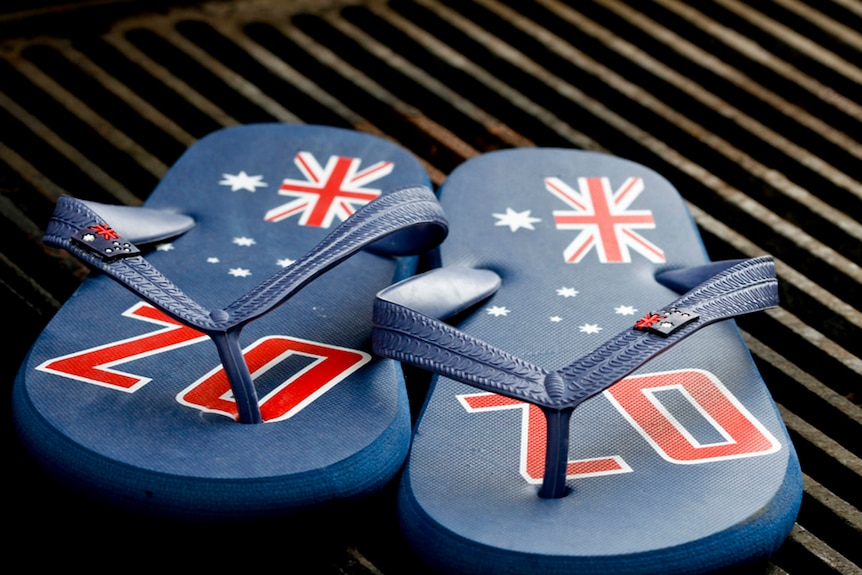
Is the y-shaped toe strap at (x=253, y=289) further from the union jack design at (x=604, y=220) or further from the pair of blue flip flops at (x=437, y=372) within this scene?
the union jack design at (x=604, y=220)

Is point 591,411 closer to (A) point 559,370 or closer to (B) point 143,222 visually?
(A) point 559,370

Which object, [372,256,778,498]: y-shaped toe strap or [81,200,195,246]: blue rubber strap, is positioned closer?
[372,256,778,498]: y-shaped toe strap

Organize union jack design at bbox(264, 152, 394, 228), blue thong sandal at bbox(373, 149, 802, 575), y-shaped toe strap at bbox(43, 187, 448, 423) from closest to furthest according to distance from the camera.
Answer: blue thong sandal at bbox(373, 149, 802, 575) → y-shaped toe strap at bbox(43, 187, 448, 423) → union jack design at bbox(264, 152, 394, 228)

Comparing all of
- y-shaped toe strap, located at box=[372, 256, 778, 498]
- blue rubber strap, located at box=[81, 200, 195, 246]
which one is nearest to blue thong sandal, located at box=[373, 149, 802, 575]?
y-shaped toe strap, located at box=[372, 256, 778, 498]

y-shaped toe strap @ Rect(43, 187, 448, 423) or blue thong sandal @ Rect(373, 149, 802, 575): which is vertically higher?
y-shaped toe strap @ Rect(43, 187, 448, 423)

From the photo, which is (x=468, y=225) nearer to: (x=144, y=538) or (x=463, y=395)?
(x=463, y=395)

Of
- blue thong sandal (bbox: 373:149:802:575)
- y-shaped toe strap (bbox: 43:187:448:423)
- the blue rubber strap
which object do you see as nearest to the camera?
blue thong sandal (bbox: 373:149:802:575)

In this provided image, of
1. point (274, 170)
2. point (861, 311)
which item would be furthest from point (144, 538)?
point (861, 311)

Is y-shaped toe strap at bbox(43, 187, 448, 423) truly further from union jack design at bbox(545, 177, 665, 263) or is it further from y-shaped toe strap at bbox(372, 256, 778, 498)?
union jack design at bbox(545, 177, 665, 263)
